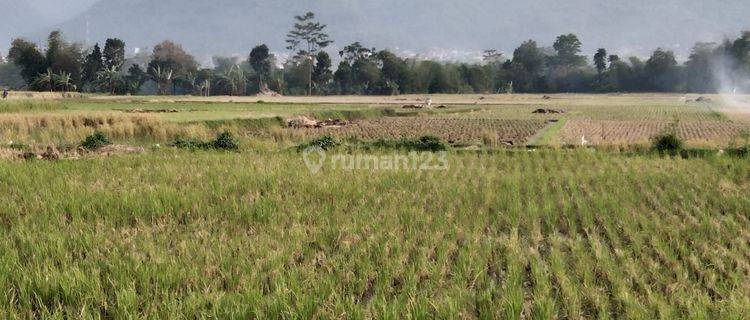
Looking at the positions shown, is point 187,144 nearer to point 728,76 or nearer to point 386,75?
point 386,75

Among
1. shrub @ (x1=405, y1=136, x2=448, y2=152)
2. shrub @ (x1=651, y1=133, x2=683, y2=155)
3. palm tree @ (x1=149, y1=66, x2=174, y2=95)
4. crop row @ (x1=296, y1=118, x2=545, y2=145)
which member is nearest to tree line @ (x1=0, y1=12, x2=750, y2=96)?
palm tree @ (x1=149, y1=66, x2=174, y2=95)

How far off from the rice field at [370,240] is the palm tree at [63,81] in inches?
2452

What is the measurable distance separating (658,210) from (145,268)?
5.90 metres

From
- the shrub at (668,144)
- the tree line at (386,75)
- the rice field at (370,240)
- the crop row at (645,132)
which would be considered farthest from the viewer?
the tree line at (386,75)

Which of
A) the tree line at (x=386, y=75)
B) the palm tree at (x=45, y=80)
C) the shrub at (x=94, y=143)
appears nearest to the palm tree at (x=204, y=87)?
the tree line at (x=386, y=75)

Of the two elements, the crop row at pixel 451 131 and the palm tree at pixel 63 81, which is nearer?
the crop row at pixel 451 131

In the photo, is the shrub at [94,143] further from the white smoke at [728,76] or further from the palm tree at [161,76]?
the white smoke at [728,76]

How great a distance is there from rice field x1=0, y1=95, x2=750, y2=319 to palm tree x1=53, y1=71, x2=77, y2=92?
62.3m

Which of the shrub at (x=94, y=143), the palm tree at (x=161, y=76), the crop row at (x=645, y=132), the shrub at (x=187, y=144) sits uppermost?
the palm tree at (x=161, y=76)

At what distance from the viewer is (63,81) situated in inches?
2544

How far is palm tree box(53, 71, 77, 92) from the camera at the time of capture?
214ft

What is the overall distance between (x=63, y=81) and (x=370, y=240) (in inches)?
2745

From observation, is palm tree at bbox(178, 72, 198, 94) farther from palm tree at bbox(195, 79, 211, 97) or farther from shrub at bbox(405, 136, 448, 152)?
shrub at bbox(405, 136, 448, 152)

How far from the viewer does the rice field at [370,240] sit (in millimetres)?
3764
